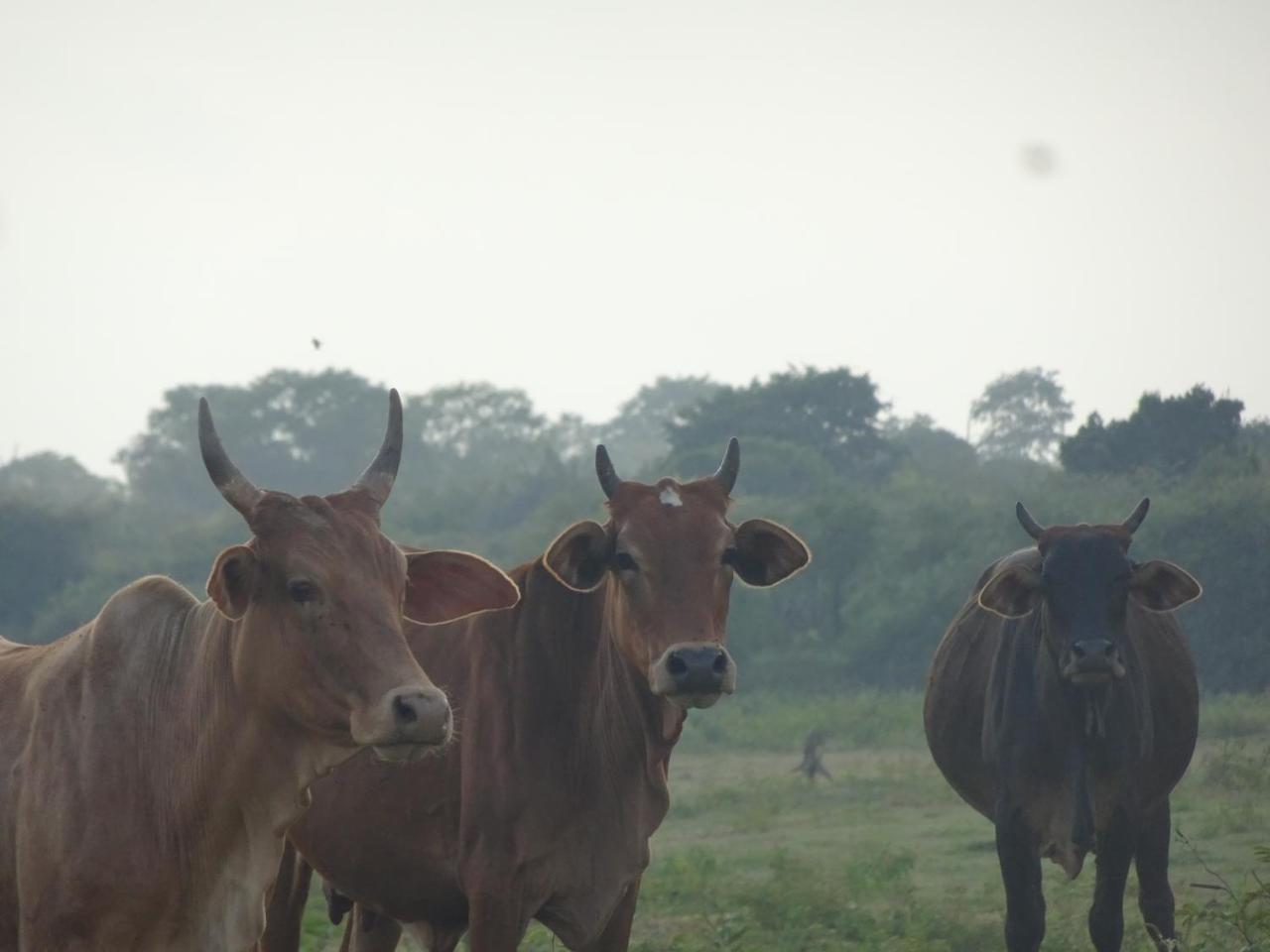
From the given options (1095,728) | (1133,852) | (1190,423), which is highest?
(1190,423)

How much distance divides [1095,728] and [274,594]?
434 centimetres

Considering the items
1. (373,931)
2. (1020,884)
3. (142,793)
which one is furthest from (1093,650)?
(142,793)

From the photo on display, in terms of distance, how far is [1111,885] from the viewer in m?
8.31

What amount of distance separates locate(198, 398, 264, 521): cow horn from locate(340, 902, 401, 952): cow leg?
2.65 metres

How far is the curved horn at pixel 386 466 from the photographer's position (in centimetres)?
557

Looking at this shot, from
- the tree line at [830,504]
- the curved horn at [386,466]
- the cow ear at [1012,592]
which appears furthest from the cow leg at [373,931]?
the tree line at [830,504]

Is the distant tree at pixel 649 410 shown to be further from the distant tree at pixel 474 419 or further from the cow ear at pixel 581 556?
the cow ear at pixel 581 556

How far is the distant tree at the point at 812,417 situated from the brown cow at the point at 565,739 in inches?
1314

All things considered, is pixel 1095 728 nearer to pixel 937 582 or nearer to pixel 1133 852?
pixel 1133 852

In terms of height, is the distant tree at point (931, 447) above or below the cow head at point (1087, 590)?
above

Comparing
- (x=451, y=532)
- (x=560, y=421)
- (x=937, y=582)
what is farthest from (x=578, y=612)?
(x=560, y=421)

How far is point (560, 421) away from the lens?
3324 inches

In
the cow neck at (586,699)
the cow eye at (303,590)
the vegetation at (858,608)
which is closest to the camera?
the cow eye at (303,590)

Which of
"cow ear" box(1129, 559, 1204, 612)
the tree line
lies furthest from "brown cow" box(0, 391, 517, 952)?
the tree line
